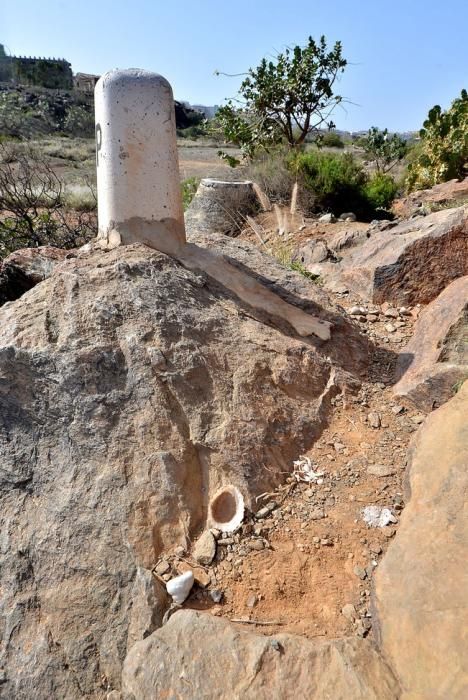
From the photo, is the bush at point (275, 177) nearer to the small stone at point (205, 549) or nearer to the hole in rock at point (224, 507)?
the hole in rock at point (224, 507)

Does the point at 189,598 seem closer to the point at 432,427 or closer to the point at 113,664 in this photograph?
the point at 113,664

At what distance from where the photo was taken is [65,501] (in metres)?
2.72

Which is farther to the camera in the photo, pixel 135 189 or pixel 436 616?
pixel 135 189

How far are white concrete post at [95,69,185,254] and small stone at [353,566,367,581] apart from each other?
233cm

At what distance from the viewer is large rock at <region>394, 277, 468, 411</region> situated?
10.6ft

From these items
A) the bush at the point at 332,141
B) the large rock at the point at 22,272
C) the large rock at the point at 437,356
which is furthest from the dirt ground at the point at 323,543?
the bush at the point at 332,141

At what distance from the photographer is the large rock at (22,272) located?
5102 millimetres

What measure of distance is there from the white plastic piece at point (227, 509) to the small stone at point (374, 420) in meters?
0.94

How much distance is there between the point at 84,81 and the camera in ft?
150

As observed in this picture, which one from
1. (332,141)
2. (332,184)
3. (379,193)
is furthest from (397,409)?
(332,141)

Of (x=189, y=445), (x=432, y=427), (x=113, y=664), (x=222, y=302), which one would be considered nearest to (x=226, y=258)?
(x=222, y=302)

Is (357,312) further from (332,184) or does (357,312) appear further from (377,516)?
(332,184)

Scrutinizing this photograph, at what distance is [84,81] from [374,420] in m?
49.8

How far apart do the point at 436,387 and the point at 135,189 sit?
2.26 m
